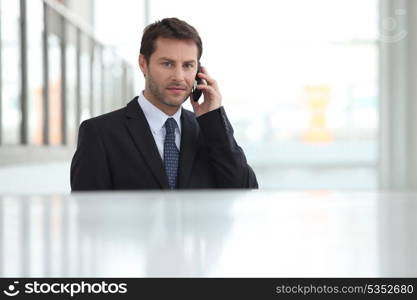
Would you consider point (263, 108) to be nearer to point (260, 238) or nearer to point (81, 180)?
point (81, 180)

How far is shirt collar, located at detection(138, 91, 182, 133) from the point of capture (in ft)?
4.18

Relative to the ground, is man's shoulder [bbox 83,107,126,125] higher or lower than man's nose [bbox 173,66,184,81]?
lower

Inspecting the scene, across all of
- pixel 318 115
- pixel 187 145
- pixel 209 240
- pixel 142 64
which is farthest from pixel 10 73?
pixel 318 115

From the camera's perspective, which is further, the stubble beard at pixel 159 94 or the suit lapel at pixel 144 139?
the stubble beard at pixel 159 94

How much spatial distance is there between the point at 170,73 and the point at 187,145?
210 millimetres

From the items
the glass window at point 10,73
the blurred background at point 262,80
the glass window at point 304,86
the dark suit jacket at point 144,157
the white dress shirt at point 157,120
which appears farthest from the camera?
the glass window at point 304,86

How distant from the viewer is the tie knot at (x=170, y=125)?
125 centimetres

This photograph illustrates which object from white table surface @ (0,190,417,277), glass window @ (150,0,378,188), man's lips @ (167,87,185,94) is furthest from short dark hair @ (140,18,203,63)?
glass window @ (150,0,378,188)

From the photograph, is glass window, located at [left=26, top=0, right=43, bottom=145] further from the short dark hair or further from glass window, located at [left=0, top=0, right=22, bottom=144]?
the short dark hair

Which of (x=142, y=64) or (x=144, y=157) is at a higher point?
(x=142, y=64)

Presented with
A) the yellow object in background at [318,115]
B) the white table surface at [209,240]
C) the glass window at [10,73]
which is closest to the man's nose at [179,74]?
the white table surface at [209,240]

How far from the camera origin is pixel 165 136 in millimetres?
1229

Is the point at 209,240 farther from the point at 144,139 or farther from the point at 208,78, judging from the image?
the point at 208,78

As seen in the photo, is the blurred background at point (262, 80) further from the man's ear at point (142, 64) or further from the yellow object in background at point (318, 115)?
the man's ear at point (142, 64)
